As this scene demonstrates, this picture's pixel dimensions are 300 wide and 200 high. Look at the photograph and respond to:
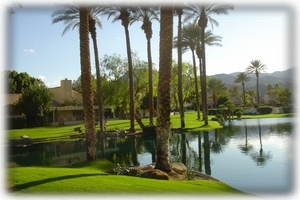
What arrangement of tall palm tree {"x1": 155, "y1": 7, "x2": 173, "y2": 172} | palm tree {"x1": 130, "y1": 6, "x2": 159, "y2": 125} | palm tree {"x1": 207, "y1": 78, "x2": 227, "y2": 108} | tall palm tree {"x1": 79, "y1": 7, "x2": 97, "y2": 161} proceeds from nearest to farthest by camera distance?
tall palm tree {"x1": 155, "y1": 7, "x2": 173, "y2": 172}
tall palm tree {"x1": 79, "y1": 7, "x2": 97, "y2": 161}
palm tree {"x1": 130, "y1": 6, "x2": 159, "y2": 125}
palm tree {"x1": 207, "y1": 78, "x2": 227, "y2": 108}

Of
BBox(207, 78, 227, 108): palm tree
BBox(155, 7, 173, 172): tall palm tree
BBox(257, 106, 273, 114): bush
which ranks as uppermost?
BBox(207, 78, 227, 108): palm tree

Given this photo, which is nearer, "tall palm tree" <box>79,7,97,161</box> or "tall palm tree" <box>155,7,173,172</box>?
"tall palm tree" <box>155,7,173,172</box>

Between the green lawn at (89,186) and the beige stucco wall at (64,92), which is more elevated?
the beige stucco wall at (64,92)

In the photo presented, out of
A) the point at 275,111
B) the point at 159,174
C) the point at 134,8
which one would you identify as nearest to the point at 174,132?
the point at 134,8

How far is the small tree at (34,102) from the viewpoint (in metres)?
43.1

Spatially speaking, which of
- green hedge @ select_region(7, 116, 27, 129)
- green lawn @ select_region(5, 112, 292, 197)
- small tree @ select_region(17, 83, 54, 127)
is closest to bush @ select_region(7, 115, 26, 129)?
green hedge @ select_region(7, 116, 27, 129)

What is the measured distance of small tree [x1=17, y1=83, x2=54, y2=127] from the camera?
43125mm

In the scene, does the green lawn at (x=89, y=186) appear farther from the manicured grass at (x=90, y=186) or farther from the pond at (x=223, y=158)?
the pond at (x=223, y=158)

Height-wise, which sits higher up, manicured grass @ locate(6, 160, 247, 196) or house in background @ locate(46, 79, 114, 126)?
house in background @ locate(46, 79, 114, 126)

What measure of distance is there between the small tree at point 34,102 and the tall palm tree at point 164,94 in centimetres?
3541

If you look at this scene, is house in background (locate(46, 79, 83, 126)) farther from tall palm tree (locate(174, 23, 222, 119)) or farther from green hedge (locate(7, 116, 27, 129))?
tall palm tree (locate(174, 23, 222, 119))

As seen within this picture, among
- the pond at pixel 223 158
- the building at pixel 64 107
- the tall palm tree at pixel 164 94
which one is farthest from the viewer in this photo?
the building at pixel 64 107

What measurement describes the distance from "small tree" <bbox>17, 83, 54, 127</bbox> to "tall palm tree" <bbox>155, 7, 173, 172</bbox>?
3541cm

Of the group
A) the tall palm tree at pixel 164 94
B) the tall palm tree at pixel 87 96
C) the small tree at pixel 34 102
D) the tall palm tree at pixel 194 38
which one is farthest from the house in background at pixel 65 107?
the tall palm tree at pixel 164 94
